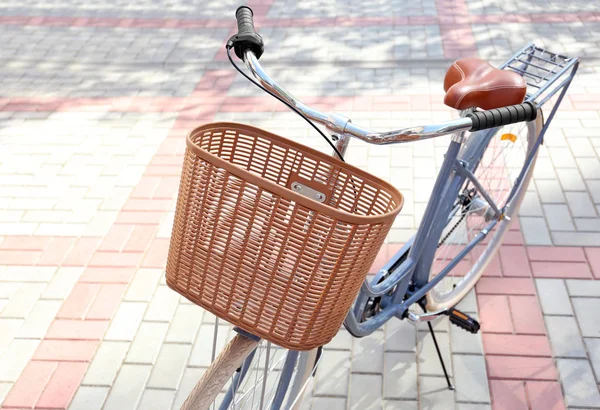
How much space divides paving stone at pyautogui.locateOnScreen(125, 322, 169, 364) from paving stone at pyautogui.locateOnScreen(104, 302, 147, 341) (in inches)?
1.5

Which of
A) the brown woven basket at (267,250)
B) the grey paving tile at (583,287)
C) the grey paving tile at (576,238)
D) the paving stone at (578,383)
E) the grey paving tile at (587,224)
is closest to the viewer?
the brown woven basket at (267,250)

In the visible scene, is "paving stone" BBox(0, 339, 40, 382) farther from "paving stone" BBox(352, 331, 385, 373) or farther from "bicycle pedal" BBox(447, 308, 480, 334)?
"bicycle pedal" BBox(447, 308, 480, 334)

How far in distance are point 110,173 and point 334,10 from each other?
12.3 feet

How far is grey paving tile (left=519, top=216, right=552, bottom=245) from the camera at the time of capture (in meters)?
3.68

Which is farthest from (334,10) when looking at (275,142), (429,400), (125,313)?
(275,142)

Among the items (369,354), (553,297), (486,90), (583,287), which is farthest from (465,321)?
(486,90)

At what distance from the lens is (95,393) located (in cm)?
291

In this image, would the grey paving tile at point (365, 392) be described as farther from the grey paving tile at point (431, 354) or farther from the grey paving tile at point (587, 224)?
the grey paving tile at point (587, 224)

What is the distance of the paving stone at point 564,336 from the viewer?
297cm

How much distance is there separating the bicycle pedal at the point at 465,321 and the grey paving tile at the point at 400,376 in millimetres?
296

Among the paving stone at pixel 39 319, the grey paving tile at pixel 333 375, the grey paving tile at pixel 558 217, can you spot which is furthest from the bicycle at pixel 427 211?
the paving stone at pixel 39 319

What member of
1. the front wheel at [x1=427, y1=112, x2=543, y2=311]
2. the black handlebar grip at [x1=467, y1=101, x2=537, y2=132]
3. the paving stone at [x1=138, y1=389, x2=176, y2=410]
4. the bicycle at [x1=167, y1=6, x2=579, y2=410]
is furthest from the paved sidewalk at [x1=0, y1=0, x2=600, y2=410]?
the black handlebar grip at [x1=467, y1=101, x2=537, y2=132]

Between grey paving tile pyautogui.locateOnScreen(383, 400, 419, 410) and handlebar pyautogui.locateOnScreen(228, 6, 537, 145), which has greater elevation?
handlebar pyautogui.locateOnScreen(228, 6, 537, 145)

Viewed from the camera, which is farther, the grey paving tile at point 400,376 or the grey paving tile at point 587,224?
the grey paving tile at point 587,224
